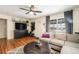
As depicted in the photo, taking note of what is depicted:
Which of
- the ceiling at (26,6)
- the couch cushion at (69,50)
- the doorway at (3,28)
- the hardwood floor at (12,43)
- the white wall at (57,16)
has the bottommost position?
the couch cushion at (69,50)

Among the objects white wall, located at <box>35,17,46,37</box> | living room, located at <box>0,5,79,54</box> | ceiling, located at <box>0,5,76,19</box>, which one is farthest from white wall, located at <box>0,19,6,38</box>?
white wall, located at <box>35,17,46,37</box>

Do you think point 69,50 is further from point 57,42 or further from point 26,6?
point 26,6

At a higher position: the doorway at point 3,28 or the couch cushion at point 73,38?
the doorway at point 3,28

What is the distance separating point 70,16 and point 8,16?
1.07 metres

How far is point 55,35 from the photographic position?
142 centimetres

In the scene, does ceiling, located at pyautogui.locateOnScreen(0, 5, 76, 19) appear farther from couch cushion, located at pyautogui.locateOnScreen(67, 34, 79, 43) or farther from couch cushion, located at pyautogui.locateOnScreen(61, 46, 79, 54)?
couch cushion, located at pyautogui.locateOnScreen(61, 46, 79, 54)

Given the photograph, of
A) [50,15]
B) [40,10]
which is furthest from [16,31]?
[50,15]

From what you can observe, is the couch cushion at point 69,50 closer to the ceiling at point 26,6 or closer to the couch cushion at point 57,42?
the couch cushion at point 57,42

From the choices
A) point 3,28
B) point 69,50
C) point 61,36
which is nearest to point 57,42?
point 61,36

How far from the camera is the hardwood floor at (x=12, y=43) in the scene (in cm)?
131

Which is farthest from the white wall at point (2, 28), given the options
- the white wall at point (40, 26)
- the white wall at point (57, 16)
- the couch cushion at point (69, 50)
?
the couch cushion at point (69, 50)
